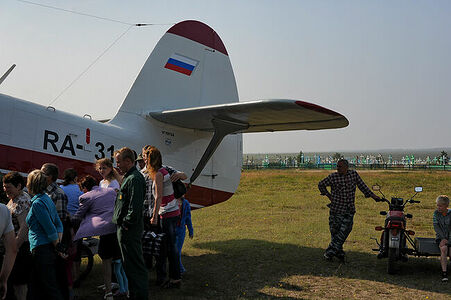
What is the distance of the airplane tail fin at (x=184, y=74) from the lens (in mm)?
8414

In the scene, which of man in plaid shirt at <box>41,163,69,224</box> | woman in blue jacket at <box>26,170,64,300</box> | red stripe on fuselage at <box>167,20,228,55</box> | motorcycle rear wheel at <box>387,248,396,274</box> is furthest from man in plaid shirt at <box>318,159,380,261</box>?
woman in blue jacket at <box>26,170,64,300</box>

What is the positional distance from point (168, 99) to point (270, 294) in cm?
480

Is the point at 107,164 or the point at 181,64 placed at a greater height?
the point at 181,64

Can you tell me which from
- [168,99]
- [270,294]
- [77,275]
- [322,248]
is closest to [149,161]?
[77,275]

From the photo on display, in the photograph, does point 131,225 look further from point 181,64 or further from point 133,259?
point 181,64

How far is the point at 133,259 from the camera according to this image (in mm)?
4375

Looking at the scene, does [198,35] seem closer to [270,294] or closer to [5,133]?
[5,133]

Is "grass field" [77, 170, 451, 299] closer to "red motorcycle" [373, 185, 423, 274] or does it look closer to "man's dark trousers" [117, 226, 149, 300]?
"red motorcycle" [373, 185, 423, 274]

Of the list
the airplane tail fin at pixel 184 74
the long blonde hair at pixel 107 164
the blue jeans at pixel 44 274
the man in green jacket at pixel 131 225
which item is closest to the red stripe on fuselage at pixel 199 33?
the airplane tail fin at pixel 184 74

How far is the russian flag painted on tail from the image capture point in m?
8.85

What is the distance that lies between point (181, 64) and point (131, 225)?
548cm

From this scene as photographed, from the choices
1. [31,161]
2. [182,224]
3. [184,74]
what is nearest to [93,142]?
[31,161]

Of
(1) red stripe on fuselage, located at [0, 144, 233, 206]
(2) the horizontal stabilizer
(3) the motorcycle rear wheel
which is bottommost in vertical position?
(3) the motorcycle rear wheel

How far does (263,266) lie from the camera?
6996mm
